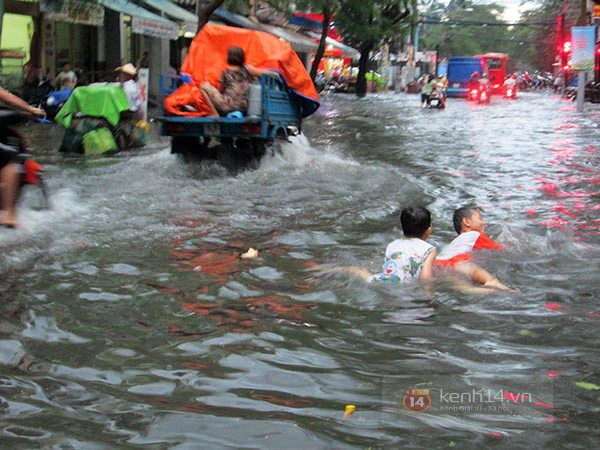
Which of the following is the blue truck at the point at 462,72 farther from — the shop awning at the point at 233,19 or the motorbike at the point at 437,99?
the shop awning at the point at 233,19

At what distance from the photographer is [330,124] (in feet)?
79.4

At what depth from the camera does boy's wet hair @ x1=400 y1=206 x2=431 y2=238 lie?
6.20 meters

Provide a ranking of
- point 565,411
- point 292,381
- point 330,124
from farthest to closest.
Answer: point 330,124 → point 292,381 → point 565,411

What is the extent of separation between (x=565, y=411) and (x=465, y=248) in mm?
2725

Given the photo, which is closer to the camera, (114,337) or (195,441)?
(195,441)

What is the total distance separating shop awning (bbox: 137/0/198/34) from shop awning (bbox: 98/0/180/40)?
1671 mm

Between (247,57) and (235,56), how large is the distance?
1046 millimetres

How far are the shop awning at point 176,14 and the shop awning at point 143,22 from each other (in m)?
1.67

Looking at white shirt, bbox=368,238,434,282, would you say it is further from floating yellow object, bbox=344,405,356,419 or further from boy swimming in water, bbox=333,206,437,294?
floating yellow object, bbox=344,405,356,419

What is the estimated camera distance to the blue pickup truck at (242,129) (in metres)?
11.8

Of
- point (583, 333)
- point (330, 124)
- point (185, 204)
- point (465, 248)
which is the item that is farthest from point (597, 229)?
point (330, 124)

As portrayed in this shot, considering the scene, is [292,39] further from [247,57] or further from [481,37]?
[481,37]

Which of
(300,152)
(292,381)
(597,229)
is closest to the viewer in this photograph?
(292,381)

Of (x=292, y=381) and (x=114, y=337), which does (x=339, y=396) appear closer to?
(x=292, y=381)
